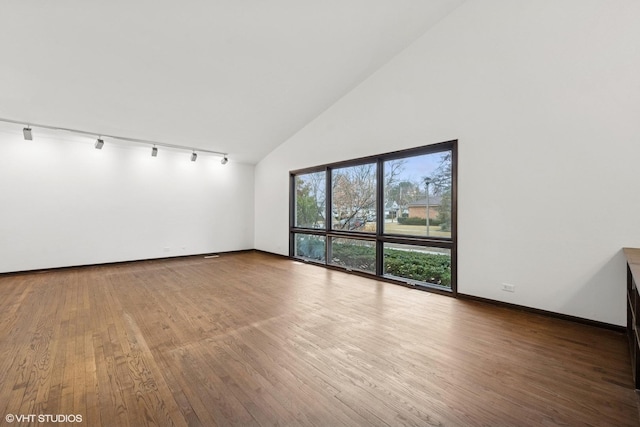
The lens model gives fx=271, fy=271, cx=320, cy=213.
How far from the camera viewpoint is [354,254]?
224 inches

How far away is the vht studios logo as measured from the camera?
1604 millimetres

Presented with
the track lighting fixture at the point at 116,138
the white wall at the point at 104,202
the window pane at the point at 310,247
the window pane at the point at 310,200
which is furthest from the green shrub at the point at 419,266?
the track lighting fixture at the point at 116,138

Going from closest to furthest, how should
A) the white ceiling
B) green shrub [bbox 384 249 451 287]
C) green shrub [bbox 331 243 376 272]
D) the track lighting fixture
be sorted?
the white ceiling < green shrub [bbox 384 249 451 287] < the track lighting fixture < green shrub [bbox 331 243 376 272]

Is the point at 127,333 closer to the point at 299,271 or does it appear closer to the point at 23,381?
the point at 23,381

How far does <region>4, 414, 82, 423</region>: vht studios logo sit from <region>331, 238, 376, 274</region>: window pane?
4.43m

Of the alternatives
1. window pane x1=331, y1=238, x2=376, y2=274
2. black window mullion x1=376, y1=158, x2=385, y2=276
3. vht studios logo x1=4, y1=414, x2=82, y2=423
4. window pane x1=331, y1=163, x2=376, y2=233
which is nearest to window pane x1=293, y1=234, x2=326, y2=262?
window pane x1=331, y1=238, x2=376, y2=274

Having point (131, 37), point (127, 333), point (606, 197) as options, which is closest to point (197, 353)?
point (127, 333)

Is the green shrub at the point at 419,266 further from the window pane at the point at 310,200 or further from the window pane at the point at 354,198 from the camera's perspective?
the window pane at the point at 310,200

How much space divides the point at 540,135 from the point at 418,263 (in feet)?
7.99

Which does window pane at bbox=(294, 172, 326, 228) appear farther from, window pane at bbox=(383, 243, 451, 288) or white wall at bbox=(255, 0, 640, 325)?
white wall at bbox=(255, 0, 640, 325)

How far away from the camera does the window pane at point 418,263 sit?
168 inches

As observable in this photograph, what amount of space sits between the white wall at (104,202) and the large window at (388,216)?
2.88m

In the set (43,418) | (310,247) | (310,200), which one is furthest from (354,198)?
(43,418)

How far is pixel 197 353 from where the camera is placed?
2410mm
